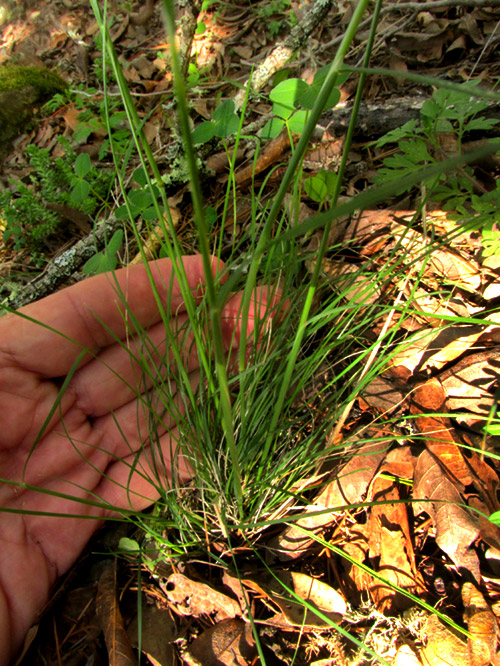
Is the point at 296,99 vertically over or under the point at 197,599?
over

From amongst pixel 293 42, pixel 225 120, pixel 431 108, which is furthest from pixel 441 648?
pixel 293 42

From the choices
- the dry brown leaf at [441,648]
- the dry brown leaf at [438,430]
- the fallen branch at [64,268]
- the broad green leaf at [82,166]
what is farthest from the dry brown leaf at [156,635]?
the broad green leaf at [82,166]

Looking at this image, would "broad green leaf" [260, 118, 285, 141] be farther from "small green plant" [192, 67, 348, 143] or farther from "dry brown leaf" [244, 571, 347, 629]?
"dry brown leaf" [244, 571, 347, 629]

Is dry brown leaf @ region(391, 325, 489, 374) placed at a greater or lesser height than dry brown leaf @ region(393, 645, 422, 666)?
greater

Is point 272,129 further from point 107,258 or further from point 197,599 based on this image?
point 197,599

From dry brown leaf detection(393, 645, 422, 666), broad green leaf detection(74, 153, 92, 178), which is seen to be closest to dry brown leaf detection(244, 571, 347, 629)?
dry brown leaf detection(393, 645, 422, 666)

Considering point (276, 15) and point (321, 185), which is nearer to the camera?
point (321, 185)
